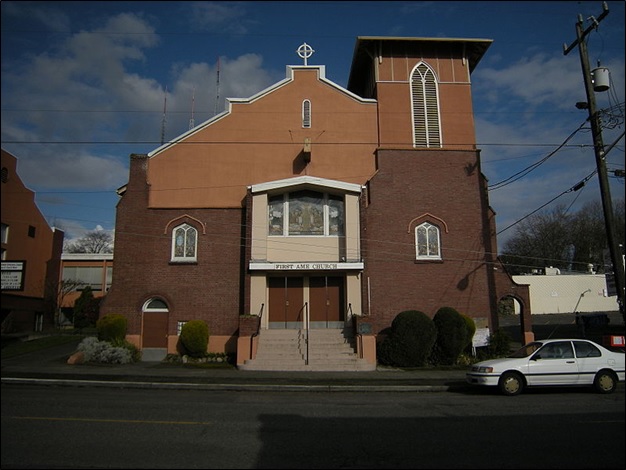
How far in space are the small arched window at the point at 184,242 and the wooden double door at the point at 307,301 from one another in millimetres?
3900

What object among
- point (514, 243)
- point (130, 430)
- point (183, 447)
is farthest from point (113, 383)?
point (514, 243)

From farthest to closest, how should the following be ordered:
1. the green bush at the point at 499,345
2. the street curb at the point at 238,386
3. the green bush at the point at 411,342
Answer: the green bush at the point at 499,345
the green bush at the point at 411,342
the street curb at the point at 238,386

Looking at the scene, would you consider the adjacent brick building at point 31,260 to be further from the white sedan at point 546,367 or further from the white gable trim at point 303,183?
the white sedan at point 546,367

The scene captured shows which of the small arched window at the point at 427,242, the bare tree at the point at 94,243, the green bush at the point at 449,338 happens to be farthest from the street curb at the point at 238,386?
the bare tree at the point at 94,243

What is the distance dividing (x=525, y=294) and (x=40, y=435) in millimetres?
20728

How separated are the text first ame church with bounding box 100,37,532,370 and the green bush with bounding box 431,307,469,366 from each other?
7.17ft

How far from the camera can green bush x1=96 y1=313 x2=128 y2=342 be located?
70.8ft

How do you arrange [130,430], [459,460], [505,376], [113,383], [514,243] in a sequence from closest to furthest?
[459,460] < [130,430] < [505,376] < [113,383] < [514,243]

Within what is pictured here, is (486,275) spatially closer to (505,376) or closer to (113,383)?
(505,376)

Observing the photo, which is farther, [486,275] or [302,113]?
[302,113]

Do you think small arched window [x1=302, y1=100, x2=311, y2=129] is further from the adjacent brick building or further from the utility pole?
the adjacent brick building

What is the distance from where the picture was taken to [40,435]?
7.57m

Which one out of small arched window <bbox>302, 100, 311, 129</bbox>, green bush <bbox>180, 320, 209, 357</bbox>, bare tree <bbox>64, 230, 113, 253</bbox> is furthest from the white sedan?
bare tree <bbox>64, 230, 113, 253</bbox>

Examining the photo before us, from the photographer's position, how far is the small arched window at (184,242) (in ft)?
76.9
